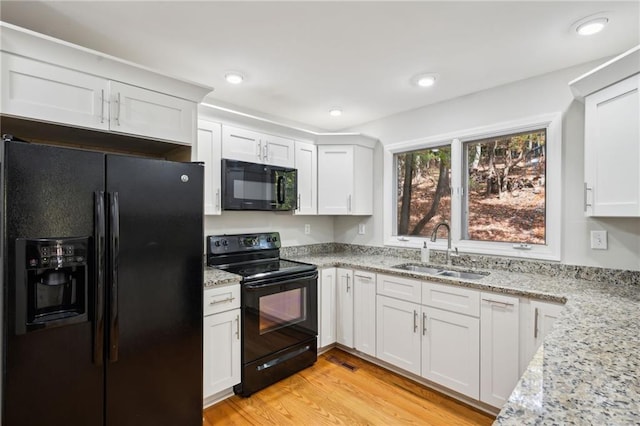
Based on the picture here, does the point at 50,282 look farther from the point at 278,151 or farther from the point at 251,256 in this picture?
the point at 278,151

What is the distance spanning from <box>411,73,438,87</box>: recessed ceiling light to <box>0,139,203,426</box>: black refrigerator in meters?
1.71

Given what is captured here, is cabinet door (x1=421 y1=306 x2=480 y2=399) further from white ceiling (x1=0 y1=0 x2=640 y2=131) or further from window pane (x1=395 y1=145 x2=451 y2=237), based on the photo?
white ceiling (x1=0 y1=0 x2=640 y2=131)

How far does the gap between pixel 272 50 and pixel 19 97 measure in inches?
51.5

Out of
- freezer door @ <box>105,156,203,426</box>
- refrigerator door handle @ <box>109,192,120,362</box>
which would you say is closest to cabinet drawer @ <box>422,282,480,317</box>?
freezer door @ <box>105,156,203,426</box>

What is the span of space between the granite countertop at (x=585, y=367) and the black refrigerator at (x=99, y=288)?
1.63 m

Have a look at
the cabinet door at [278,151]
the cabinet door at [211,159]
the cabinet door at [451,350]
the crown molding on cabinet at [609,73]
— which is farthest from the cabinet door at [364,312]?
the crown molding on cabinet at [609,73]

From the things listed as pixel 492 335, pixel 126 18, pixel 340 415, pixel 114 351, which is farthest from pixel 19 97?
pixel 492 335

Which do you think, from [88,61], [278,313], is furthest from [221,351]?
[88,61]

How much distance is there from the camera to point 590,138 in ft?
6.25

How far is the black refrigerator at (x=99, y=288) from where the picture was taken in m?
1.35

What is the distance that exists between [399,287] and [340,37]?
1.82 metres

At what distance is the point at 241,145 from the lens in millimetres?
2678

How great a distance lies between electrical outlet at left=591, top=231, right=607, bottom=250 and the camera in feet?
6.81

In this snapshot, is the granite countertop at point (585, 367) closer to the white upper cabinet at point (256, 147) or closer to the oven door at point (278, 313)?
the oven door at point (278, 313)
